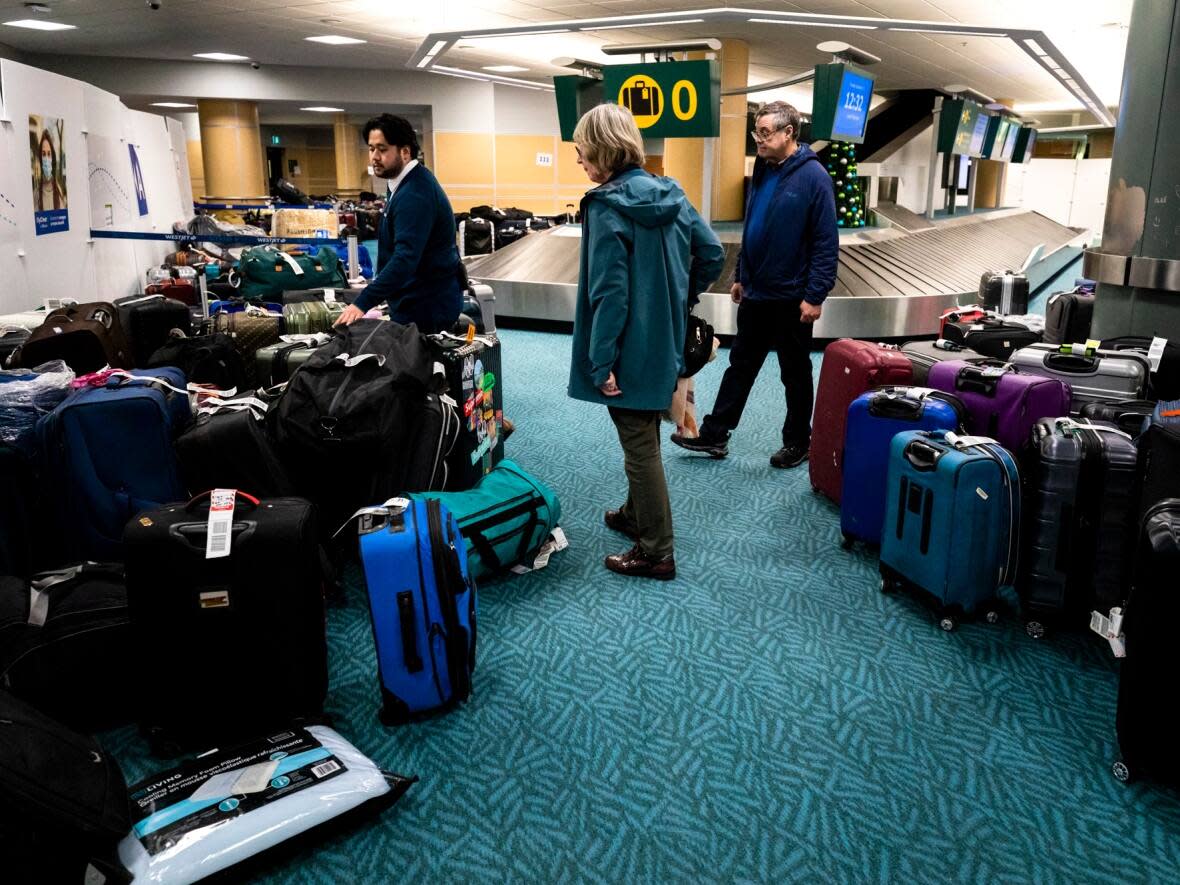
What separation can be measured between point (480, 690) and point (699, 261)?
1619 millimetres

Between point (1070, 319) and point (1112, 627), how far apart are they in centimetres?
257

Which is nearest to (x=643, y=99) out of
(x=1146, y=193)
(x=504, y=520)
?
(x=1146, y=193)

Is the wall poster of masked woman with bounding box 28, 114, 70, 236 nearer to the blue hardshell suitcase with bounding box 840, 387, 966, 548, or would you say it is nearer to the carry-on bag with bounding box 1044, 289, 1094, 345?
the blue hardshell suitcase with bounding box 840, 387, 966, 548

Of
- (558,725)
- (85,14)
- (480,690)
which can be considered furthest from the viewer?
(85,14)

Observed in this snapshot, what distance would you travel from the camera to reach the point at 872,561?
3.21 m

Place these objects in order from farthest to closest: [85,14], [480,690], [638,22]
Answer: [85,14], [638,22], [480,690]

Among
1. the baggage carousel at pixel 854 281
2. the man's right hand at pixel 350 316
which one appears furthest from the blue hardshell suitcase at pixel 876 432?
the baggage carousel at pixel 854 281

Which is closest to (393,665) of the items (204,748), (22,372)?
(204,748)

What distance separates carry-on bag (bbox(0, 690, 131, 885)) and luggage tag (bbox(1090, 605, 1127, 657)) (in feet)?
7.43

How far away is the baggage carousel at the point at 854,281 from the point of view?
771 centimetres

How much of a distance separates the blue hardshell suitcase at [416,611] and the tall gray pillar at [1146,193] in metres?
3.16

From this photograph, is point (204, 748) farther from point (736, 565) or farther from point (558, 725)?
point (736, 565)

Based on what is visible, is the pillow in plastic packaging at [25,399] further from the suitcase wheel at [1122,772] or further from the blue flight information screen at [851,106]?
the blue flight information screen at [851,106]

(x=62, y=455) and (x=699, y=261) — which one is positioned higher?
(x=699, y=261)
